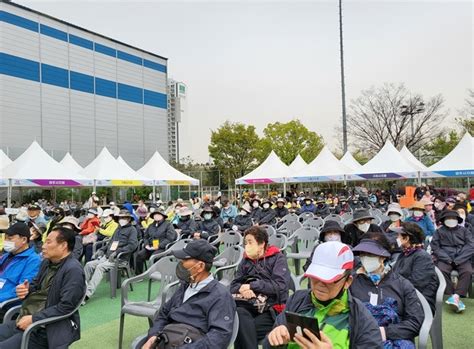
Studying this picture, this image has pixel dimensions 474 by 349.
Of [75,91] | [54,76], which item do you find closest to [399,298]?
[54,76]

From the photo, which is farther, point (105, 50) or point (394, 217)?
point (105, 50)

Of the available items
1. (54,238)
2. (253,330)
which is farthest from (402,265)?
(54,238)

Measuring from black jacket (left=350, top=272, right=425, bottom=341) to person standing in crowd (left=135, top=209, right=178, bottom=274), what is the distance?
16.7 ft

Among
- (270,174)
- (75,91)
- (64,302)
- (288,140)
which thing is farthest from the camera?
(288,140)

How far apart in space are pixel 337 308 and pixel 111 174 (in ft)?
53.0

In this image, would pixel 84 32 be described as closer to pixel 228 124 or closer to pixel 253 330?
pixel 228 124

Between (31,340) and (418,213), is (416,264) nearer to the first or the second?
(418,213)

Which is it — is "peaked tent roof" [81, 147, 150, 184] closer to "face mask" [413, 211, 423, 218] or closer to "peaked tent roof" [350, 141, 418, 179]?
"peaked tent roof" [350, 141, 418, 179]

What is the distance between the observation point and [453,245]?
18.3ft

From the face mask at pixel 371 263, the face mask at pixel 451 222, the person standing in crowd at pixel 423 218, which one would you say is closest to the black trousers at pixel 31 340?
the face mask at pixel 371 263

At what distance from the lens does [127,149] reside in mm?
33562

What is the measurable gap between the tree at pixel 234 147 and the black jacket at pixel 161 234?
2814 cm

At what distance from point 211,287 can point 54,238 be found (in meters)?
1.59

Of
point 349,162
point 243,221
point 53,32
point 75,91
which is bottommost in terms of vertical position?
point 243,221
